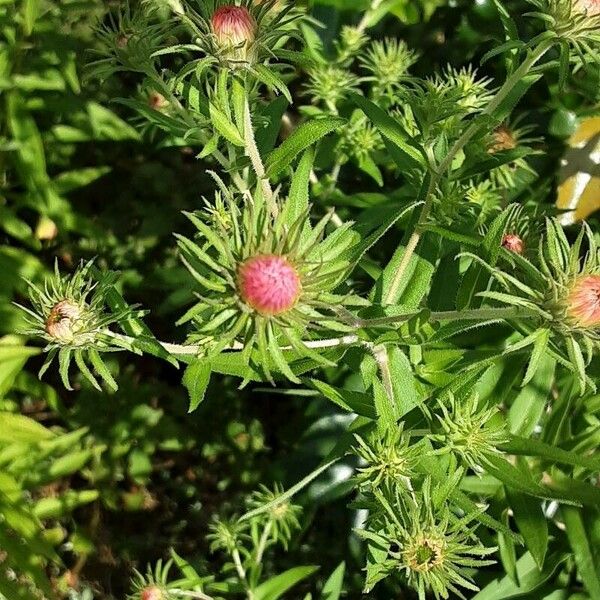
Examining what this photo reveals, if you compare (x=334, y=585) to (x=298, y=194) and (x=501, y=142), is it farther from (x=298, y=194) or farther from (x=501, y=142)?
(x=501, y=142)

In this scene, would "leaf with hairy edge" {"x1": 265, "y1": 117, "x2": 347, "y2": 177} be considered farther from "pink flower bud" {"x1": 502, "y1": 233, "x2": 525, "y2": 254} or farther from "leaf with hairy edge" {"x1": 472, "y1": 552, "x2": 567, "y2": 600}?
"leaf with hairy edge" {"x1": 472, "y1": 552, "x2": 567, "y2": 600}

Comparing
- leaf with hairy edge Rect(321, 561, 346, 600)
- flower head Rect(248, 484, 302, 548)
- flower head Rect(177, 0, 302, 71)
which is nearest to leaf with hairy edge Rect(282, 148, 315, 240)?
flower head Rect(177, 0, 302, 71)

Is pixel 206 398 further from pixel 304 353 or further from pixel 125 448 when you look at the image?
pixel 304 353

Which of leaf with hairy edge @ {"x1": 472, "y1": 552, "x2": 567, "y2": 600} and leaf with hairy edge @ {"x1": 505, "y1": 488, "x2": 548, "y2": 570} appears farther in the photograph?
leaf with hairy edge @ {"x1": 472, "y1": 552, "x2": 567, "y2": 600}

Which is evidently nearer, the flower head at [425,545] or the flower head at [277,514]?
the flower head at [425,545]

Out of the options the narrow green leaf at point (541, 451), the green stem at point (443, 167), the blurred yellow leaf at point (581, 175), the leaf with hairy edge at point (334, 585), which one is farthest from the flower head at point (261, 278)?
the blurred yellow leaf at point (581, 175)

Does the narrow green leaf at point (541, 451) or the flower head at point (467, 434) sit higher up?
the flower head at point (467, 434)

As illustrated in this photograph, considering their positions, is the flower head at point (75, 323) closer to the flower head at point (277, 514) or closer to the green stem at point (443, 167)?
the green stem at point (443, 167)
